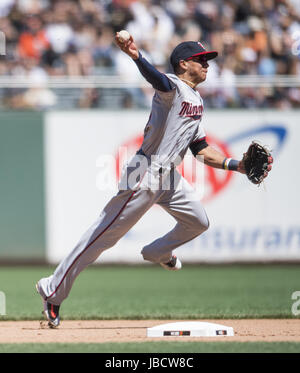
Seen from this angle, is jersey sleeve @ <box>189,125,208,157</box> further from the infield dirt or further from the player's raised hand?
the infield dirt

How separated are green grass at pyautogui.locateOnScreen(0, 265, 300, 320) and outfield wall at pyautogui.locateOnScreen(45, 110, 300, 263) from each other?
31 cm

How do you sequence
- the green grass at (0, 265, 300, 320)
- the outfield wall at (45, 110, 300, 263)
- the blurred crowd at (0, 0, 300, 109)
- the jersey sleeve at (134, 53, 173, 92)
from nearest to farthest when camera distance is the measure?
the jersey sleeve at (134, 53, 173, 92) → the green grass at (0, 265, 300, 320) → the outfield wall at (45, 110, 300, 263) → the blurred crowd at (0, 0, 300, 109)

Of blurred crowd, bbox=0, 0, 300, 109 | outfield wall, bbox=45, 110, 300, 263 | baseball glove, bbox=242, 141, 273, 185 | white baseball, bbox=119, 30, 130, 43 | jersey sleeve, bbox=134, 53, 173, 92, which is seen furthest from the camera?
blurred crowd, bbox=0, 0, 300, 109

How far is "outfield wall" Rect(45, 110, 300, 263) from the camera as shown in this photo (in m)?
11.1

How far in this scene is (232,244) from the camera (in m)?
11.1

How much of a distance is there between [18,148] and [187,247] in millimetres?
2901

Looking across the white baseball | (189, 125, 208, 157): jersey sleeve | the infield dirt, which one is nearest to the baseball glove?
(189, 125, 208, 157): jersey sleeve

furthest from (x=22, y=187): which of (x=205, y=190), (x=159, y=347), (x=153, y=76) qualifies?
(x=159, y=347)

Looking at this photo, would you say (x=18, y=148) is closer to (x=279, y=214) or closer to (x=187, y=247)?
(x=187, y=247)

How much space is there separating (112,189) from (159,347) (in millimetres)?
6138

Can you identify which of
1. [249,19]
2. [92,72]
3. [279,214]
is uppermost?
[249,19]

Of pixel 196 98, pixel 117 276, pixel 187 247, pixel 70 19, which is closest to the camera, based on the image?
pixel 196 98

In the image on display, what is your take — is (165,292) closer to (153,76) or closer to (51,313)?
(51,313)
